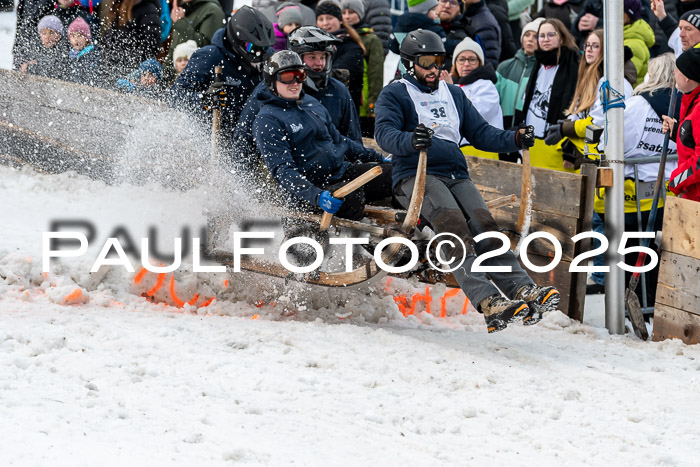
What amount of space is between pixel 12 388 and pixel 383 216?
2.93m

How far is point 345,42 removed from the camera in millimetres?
8672

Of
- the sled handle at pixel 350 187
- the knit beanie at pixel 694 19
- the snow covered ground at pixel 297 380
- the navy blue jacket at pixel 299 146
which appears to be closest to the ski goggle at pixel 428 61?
the sled handle at pixel 350 187

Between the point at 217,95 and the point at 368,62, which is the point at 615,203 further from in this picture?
the point at 368,62

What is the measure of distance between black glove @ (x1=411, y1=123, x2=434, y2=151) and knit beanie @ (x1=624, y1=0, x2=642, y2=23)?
3.28 m

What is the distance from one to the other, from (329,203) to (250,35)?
1.75 m

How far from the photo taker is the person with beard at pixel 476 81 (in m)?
7.60

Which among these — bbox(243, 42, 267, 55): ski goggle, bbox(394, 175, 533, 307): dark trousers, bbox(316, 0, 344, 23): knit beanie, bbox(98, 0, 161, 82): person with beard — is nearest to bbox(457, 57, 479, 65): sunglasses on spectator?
bbox(316, 0, 344, 23): knit beanie

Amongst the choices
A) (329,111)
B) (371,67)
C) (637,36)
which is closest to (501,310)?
(329,111)

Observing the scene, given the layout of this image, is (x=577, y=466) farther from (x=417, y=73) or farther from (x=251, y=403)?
(x=417, y=73)

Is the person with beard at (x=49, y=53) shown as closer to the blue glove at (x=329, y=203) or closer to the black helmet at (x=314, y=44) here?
the black helmet at (x=314, y=44)

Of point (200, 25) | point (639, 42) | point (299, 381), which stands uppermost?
point (200, 25)

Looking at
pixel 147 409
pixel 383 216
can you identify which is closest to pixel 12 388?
pixel 147 409

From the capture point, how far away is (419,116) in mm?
5871

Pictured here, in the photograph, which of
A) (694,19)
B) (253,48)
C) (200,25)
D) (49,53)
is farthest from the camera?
(49,53)
